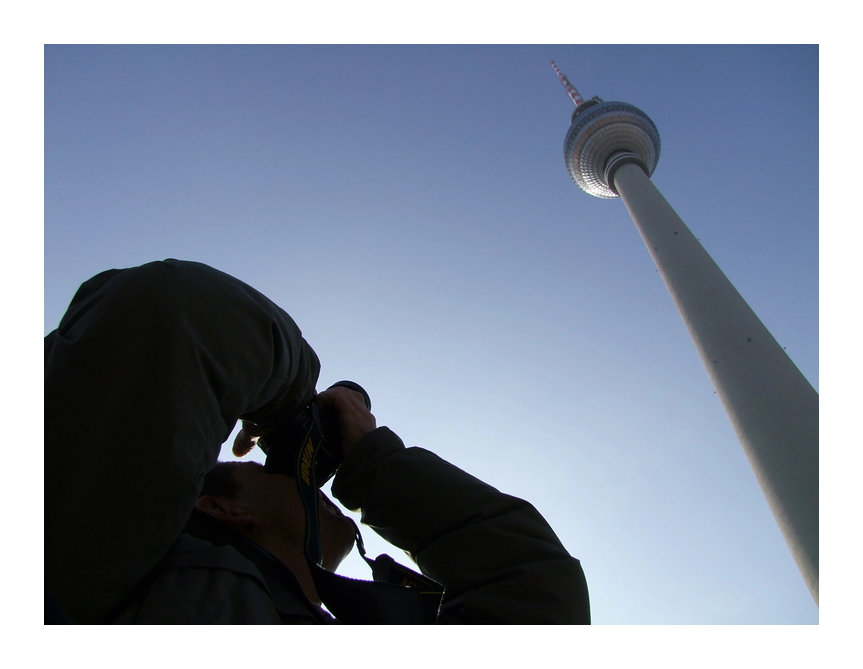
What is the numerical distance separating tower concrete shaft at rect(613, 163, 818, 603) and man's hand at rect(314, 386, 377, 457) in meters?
10.8

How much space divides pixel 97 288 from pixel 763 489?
14271mm

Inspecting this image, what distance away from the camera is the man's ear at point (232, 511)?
108 inches

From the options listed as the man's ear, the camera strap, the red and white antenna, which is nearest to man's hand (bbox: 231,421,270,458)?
Answer: the man's ear

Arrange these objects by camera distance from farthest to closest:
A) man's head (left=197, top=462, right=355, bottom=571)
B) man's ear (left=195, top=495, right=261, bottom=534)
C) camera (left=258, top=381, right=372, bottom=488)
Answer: man's head (left=197, top=462, right=355, bottom=571)
man's ear (left=195, top=495, right=261, bottom=534)
camera (left=258, top=381, right=372, bottom=488)

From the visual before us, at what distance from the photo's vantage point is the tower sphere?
112 feet

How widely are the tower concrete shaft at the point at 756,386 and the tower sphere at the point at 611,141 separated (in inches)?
565

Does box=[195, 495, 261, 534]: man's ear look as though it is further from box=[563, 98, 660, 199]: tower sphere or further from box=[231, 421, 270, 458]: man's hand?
box=[563, 98, 660, 199]: tower sphere

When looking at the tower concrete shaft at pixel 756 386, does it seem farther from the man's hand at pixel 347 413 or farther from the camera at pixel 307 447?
the camera at pixel 307 447

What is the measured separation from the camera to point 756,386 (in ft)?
42.9

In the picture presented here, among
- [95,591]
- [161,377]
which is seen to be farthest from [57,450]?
[95,591]

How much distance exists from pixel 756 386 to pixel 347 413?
13744 mm

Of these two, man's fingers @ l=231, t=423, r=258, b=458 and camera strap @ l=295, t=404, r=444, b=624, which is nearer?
camera strap @ l=295, t=404, r=444, b=624

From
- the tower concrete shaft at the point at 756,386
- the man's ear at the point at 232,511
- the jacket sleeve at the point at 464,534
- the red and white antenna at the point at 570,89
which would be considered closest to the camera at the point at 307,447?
the jacket sleeve at the point at 464,534

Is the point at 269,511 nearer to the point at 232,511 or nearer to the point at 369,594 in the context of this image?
the point at 232,511
